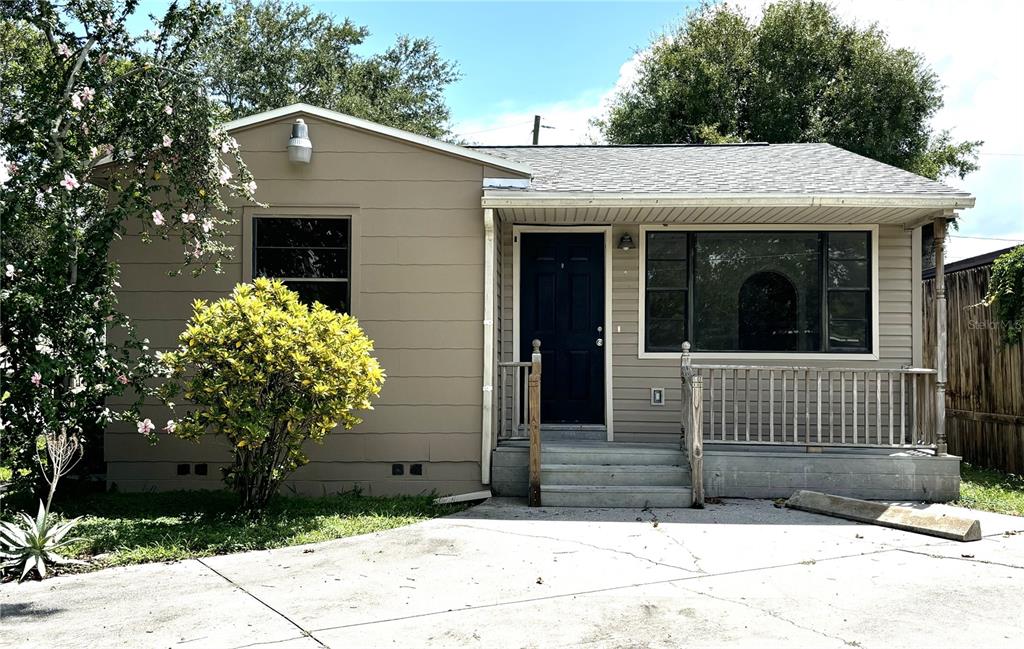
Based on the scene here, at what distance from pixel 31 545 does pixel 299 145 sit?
3.81 m

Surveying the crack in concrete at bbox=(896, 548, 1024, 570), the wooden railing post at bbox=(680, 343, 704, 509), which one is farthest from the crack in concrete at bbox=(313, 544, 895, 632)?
the wooden railing post at bbox=(680, 343, 704, 509)

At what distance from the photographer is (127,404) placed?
7223 millimetres

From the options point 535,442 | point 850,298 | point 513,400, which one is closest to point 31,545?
point 535,442

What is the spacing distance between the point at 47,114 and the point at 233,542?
130 inches

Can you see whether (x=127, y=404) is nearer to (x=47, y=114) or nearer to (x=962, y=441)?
(x=47, y=114)

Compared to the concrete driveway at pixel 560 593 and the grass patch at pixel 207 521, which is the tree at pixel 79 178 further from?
the concrete driveway at pixel 560 593

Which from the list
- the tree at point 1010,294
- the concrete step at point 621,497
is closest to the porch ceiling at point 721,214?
the tree at point 1010,294

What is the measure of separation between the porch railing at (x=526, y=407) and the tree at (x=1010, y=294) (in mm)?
4791

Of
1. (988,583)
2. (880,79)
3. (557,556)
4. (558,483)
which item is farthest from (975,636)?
(880,79)

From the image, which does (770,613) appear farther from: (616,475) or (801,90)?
(801,90)

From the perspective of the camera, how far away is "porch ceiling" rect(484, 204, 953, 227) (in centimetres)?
741

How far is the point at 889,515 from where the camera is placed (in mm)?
6281

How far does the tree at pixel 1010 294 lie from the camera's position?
8000mm

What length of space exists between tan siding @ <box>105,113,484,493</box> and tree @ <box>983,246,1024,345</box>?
17.5ft
